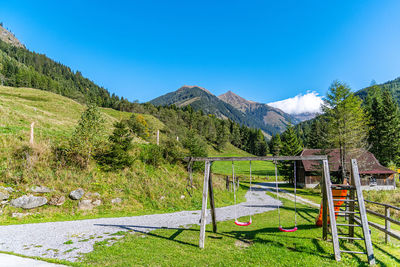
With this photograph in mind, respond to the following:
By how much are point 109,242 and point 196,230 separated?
4.14 metres

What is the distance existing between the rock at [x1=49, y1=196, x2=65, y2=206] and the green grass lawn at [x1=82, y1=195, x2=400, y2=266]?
685cm

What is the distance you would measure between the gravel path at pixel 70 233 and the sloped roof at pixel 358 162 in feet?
62.8

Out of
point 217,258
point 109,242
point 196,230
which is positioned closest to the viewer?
point 217,258

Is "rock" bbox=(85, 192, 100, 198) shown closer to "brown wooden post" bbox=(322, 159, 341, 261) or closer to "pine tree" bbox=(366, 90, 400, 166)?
"brown wooden post" bbox=(322, 159, 341, 261)

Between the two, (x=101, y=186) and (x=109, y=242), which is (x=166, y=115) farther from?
(x=109, y=242)

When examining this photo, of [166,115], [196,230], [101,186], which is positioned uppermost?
[166,115]

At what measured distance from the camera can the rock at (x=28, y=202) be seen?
11922mm

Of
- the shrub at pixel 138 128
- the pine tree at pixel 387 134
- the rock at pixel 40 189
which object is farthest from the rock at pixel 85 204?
the pine tree at pixel 387 134

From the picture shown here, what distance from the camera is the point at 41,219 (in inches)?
459

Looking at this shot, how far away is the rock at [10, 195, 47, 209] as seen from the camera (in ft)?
39.1

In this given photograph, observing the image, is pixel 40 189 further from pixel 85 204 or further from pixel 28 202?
pixel 85 204

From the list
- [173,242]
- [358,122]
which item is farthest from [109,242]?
[358,122]

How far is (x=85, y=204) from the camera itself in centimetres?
1365

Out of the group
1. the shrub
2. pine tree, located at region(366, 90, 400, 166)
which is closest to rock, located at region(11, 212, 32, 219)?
the shrub
